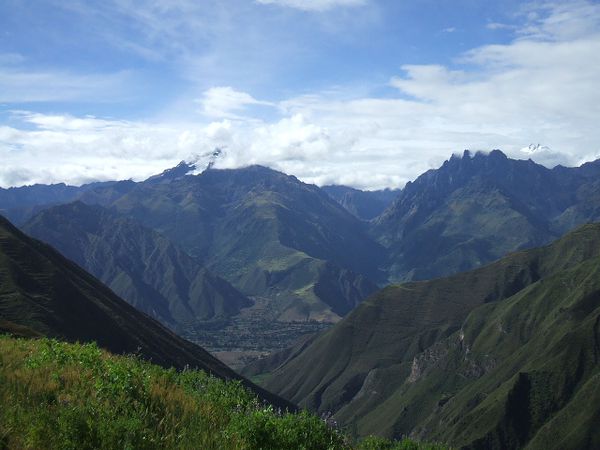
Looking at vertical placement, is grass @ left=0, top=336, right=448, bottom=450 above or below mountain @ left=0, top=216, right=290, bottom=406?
above

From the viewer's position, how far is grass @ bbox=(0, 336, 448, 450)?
1260 cm

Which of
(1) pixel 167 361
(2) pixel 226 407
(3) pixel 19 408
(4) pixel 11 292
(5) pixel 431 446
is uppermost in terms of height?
(3) pixel 19 408

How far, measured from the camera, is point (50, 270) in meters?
191

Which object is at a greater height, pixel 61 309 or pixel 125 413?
pixel 125 413

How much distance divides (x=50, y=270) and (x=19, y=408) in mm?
192719

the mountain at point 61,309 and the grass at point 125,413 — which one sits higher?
the grass at point 125,413

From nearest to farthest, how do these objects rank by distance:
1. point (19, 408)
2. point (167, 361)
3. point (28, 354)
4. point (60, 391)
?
1. point (19, 408)
2. point (60, 391)
3. point (28, 354)
4. point (167, 361)

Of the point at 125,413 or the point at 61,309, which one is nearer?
the point at 125,413

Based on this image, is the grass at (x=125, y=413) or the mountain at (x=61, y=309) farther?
the mountain at (x=61, y=309)

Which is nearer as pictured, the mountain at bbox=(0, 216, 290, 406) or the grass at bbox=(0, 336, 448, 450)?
the grass at bbox=(0, 336, 448, 450)

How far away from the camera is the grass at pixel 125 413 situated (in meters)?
12.6

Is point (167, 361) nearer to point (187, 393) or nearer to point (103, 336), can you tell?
point (103, 336)

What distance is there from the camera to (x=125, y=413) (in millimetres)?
14477

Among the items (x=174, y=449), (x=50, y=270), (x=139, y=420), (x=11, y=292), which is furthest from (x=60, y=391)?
(x=50, y=270)
